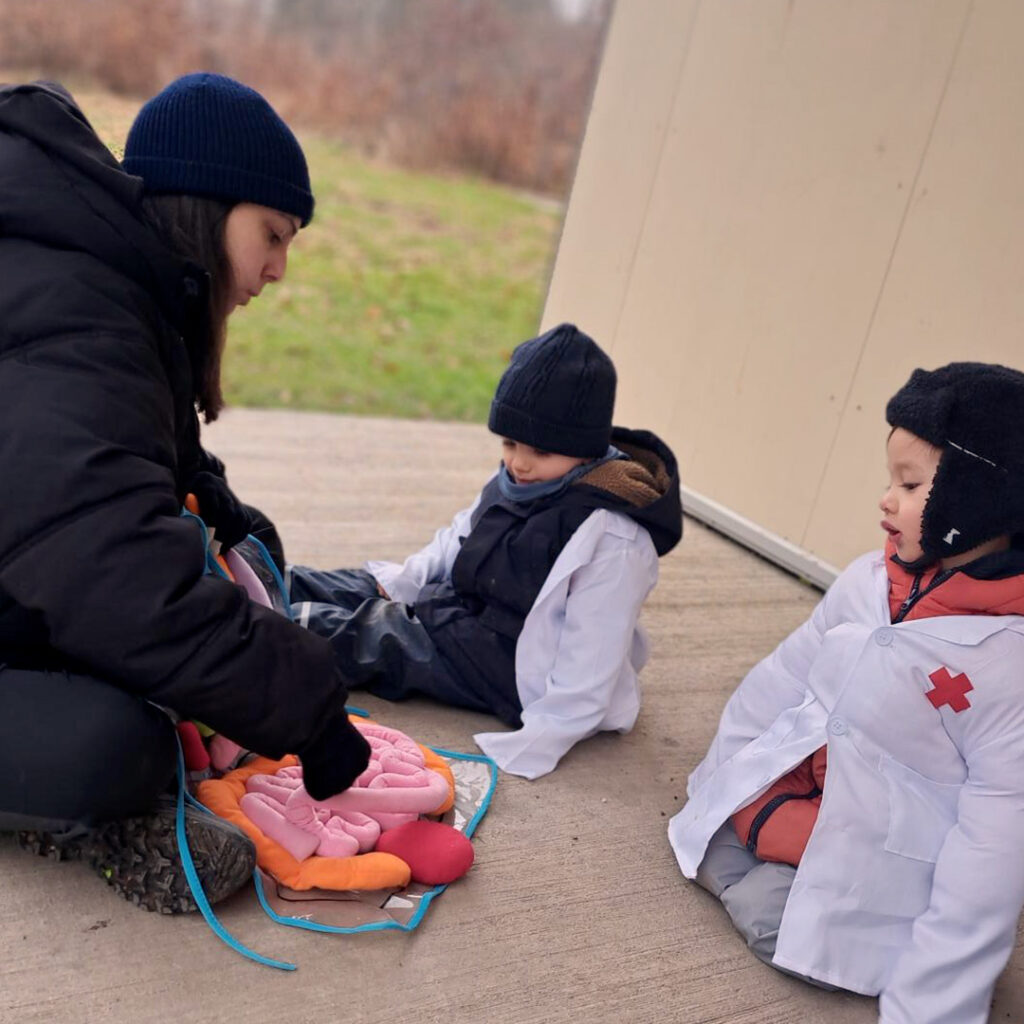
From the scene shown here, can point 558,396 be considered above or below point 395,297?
above

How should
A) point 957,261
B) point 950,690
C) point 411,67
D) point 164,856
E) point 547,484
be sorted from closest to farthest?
point 164,856 → point 950,690 → point 547,484 → point 957,261 → point 411,67

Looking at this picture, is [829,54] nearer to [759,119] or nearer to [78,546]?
[759,119]

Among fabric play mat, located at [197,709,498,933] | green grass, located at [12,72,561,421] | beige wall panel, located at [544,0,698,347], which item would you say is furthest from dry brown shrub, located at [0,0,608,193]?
fabric play mat, located at [197,709,498,933]

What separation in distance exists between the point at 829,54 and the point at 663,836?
9.10ft

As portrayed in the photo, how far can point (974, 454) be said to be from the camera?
1.66 metres

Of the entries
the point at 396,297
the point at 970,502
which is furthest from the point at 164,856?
the point at 396,297

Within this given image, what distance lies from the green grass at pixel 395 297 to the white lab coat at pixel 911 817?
402cm

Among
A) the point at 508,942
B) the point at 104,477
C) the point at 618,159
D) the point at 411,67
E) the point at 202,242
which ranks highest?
the point at 411,67

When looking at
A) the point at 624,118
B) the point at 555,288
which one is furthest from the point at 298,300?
the point at 624,118

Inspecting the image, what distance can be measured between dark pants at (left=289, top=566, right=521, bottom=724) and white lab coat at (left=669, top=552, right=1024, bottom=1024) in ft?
2.15

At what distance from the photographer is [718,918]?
185 cm

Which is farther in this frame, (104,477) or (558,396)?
(558,396)

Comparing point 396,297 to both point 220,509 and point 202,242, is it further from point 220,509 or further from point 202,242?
point 202,242

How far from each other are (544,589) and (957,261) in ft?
6.10
